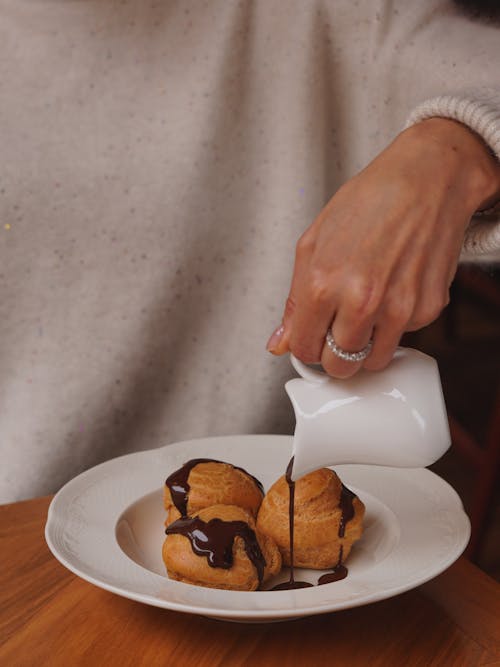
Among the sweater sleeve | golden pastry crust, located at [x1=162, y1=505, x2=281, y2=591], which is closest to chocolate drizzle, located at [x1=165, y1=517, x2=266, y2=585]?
golden pastry crust, located at [x1=162, y1=505, x2=281, y2=591]

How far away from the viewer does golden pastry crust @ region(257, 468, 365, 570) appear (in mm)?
852

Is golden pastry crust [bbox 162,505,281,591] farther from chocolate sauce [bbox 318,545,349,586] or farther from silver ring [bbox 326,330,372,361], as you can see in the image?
silver ring [bbox 326,330,372,361]

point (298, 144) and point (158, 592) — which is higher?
point (298, 144)

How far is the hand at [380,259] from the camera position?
2.33 feet

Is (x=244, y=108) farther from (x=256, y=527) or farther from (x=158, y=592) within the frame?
(x=158, y=592)

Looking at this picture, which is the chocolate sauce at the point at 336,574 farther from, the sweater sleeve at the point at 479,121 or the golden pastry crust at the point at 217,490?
the sweater sleeve at the point at 479,121

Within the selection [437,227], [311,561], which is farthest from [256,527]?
[437,227]

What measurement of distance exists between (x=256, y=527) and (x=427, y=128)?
0.44 meters

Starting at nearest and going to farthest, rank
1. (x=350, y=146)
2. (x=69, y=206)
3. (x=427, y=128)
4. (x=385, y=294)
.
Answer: (x=385, y=294) < (x=427, y=128) < (x=69, y=206) < (x=350, y=146)

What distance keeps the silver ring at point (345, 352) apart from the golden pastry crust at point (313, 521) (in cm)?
21

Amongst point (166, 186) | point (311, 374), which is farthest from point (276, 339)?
point (166, 186)

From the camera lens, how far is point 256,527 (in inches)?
33.7

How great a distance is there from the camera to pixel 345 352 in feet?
2.39

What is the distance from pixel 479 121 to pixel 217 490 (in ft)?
1.52
